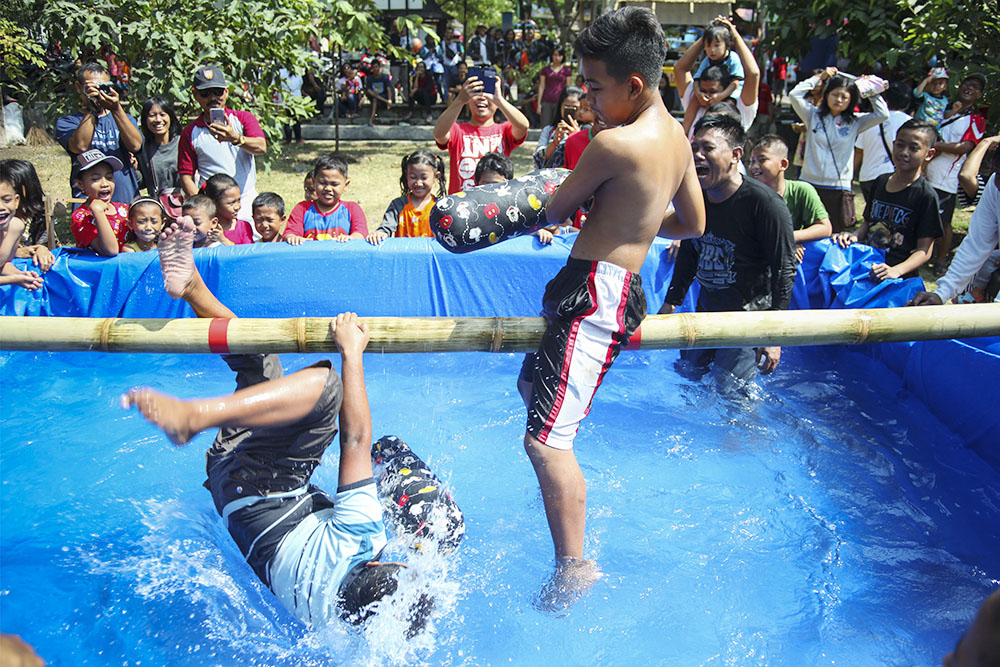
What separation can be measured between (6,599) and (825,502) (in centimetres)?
356

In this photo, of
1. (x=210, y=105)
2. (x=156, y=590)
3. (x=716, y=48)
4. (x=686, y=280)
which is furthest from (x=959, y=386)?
(x=210, y=105)

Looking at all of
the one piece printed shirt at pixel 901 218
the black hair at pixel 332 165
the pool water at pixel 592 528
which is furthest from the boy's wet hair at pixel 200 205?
the one piece printed shirt at pixel 901 218

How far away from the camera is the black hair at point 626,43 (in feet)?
7.53

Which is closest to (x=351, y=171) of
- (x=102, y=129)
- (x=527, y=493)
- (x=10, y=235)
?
(x=102, y=129)

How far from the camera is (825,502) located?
3742 millimetres

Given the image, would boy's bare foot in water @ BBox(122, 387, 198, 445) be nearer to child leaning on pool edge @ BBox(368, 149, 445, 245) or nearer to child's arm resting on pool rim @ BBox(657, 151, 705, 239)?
child's arm resting on pool rim @ BBox(657, 151, 705, 239)

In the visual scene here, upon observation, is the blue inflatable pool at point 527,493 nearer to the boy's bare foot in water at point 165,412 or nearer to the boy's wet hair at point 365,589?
the boy's wet hair at point 365,589

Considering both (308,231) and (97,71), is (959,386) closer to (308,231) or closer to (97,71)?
(308,231)

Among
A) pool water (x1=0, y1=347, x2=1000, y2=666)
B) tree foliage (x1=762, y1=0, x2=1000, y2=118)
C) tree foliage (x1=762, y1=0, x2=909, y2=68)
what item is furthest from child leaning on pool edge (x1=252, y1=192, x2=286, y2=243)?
tree foliage (x1=762, y1=0, x2=909, y2=68)

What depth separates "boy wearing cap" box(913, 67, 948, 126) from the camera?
7.68 m

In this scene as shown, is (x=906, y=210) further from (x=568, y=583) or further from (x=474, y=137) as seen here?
(x=568, y=583)

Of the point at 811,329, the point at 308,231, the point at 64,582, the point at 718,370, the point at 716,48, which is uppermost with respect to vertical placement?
the point at 716,48

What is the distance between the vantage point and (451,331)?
9.17 feet

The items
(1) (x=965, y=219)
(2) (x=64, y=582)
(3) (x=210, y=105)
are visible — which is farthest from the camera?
(1) (x=965, y=219)
